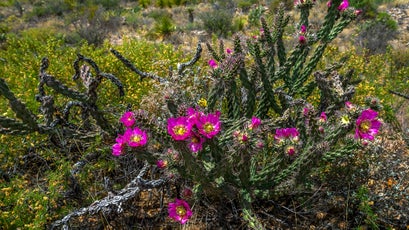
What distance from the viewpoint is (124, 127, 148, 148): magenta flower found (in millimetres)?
1969

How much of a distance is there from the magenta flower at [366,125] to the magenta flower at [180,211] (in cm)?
130

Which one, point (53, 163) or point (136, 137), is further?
point (53, 163)

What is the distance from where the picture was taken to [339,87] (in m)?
2.72

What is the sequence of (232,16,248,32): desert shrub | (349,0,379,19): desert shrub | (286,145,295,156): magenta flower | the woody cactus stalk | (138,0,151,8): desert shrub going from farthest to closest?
(138,0,151,8): desert shrub, (349,0,379,19): desert shrub, (232,16,248,32): desert shrub, the woody cactus stalk, (286,145,295,156): magenta flower

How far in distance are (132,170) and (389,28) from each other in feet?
31.3

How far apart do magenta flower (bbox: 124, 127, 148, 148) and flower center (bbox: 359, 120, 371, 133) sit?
1.41m

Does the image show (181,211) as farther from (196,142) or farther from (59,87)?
(59,87)

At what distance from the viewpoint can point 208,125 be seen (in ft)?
6.52

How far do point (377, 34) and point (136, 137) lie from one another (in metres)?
9.11

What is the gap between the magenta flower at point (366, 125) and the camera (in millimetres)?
2152

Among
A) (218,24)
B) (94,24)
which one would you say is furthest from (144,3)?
(218,24)

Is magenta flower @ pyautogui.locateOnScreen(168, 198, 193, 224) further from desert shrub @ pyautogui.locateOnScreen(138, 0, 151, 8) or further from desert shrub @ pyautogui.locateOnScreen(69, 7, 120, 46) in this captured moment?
desert shrub @ pyautogui.locateOnScreen(138, 0, 151, 8)

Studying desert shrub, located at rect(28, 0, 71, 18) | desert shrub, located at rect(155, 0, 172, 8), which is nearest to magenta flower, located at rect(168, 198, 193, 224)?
desert shrub, located at rect(155, 0, 172, 8)

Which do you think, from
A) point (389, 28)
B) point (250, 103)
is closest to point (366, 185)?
point (250, 103)
